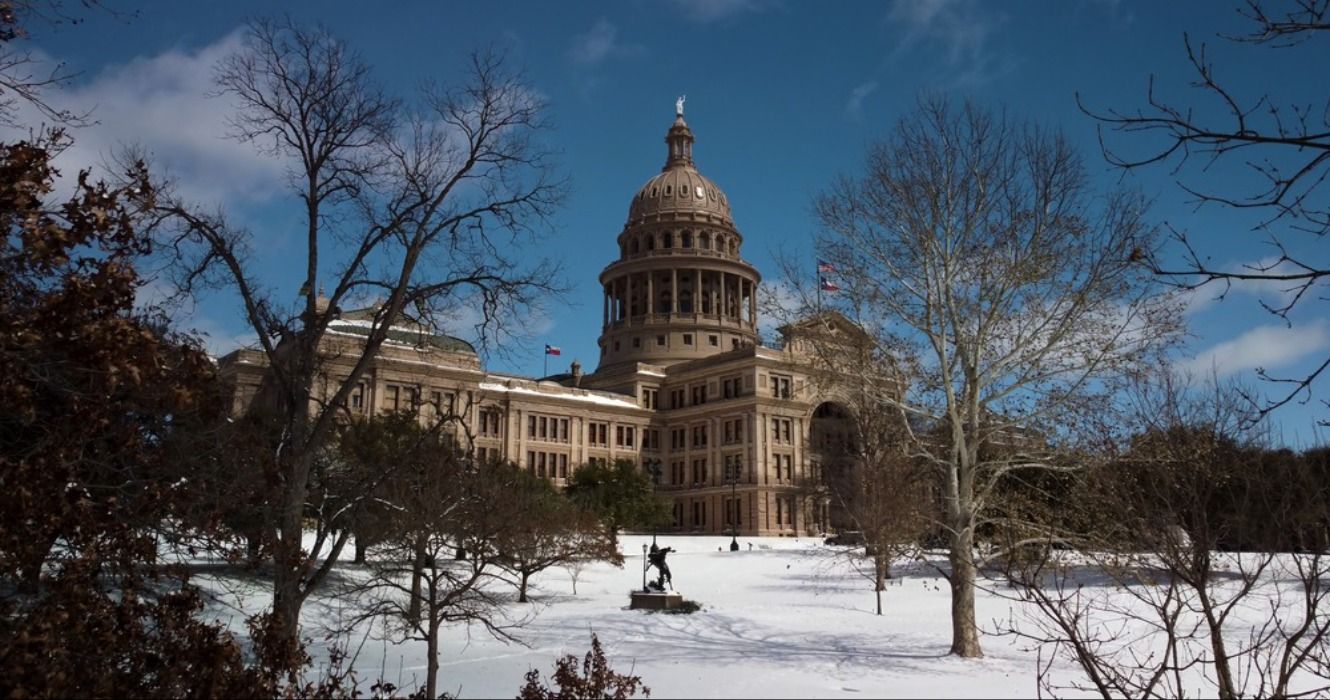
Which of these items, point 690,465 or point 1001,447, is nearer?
point 1001,447

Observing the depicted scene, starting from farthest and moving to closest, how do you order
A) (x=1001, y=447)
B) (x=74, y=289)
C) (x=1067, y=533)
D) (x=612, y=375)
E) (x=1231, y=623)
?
(x=612, y=375)
(x=1231, y=623)
(x=1001, y=447)
(x=1067, y=533)
(x=74, y=289)

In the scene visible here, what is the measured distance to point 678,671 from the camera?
1627 centimetres

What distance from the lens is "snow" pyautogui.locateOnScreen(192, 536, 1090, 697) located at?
15234mm

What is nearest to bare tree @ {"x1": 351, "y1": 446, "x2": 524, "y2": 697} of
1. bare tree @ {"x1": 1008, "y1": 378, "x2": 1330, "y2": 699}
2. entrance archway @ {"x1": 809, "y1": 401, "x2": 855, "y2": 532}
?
bare tree @ {"x1": 1008, "y1": 378, "x2": 1330, "y2": 699}

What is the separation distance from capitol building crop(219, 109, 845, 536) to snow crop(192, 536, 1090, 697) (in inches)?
1207

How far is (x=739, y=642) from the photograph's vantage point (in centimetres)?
2048

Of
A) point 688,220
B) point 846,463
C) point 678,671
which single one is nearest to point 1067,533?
point 678,671

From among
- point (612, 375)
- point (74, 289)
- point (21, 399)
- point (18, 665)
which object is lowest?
point (18, 665)

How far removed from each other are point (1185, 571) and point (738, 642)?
43.9ft

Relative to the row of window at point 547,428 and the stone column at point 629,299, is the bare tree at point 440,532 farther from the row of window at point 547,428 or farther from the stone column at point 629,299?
the stone column at point 629,299

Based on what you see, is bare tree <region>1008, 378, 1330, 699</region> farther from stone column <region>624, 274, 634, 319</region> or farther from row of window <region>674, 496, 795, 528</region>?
stone column <region>624, 274, 634, 319</region>

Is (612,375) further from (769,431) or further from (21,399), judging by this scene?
(21,399)

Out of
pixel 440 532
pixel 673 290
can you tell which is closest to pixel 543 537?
pixel 440 532

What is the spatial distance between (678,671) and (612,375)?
77343mm
